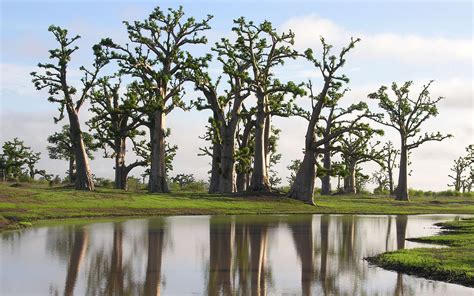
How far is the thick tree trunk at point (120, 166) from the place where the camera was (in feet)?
224

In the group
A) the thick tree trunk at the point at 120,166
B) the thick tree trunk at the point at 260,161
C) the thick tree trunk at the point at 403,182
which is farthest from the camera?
the thick tree trunk at the point at 403,182

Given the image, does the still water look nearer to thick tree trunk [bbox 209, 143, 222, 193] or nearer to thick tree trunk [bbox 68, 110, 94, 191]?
thick tree trunk [bbox 68, 110, 94, 191]

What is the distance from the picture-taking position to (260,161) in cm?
5706

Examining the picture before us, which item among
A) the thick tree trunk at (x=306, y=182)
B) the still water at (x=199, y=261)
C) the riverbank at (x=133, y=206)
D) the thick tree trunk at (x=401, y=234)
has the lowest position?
the still water at (x=199, y=261)

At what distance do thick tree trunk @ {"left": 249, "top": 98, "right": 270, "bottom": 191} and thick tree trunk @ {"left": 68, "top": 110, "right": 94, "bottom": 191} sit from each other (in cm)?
1370

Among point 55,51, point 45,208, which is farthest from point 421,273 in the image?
point 55,51

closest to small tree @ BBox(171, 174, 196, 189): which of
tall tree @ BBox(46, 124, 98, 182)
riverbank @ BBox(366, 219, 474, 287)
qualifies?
tall tree @ BBox(46, 124, 98, 182)

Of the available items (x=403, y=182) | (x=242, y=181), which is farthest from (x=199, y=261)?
(x=403, y=182)

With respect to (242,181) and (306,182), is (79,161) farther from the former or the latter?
(242,181)

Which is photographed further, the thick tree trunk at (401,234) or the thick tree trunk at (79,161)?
the thick tree trunk at (79,161)

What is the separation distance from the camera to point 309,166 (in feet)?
185

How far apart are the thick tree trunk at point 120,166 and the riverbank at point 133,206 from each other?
17210 millimetres

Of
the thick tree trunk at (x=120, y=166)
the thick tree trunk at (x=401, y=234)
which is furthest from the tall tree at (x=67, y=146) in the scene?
the thick tree trunk at (x=401, y=234)

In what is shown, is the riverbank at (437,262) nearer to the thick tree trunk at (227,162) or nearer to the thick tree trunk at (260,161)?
the thick tree trunk at (260,161)
